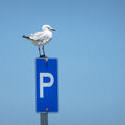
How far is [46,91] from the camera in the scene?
4.18 meters

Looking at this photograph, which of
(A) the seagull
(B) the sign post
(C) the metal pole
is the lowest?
(C) the metal pole

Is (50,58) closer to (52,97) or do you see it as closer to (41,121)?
(52,97)

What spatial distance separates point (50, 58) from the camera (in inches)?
171

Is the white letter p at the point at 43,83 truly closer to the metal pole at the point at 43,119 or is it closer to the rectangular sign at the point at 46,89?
the rectangular sign at the point at 46,89

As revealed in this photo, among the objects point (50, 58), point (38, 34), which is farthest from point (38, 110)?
point (38, 34)

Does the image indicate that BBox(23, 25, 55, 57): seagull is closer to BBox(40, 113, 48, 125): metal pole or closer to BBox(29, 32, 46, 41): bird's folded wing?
BBox(29, 32, 46, 41): bird's folded wing

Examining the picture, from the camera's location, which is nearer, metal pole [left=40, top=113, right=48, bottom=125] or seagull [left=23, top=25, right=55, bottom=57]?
metal pole [left=40, top=113, right=48, bottom=125]

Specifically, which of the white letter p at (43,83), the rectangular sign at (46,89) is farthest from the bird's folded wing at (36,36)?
the white letter p at (43,83)

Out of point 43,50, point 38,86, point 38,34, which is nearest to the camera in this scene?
point 38,86

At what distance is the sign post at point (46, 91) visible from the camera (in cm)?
416

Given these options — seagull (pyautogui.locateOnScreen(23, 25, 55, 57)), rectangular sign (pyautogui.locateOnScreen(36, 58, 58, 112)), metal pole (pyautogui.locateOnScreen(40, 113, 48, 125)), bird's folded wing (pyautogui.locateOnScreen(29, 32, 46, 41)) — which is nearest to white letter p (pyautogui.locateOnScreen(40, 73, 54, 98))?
rectangular sign (pyautogui.locateOnScreen(36, 58, 58, 112))

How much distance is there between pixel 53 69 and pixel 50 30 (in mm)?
2251

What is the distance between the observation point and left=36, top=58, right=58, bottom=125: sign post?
416 centimetres

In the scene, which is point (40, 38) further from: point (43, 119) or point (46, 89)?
point (43, 119)
